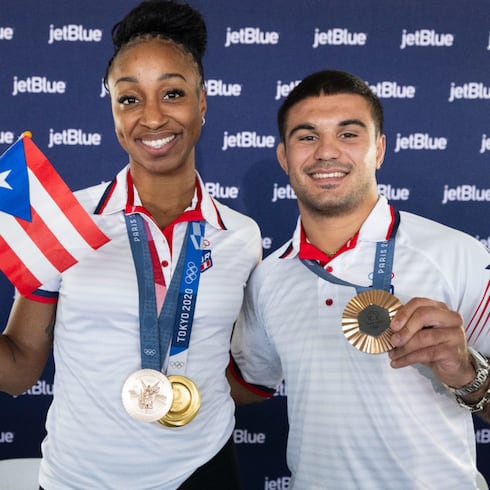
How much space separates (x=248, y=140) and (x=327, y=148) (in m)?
1.24

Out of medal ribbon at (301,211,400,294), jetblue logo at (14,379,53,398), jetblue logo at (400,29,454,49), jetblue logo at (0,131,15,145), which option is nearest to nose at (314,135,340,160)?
medal ribbon at (301,211,400,294)

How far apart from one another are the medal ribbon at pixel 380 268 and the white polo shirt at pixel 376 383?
0.8 inches

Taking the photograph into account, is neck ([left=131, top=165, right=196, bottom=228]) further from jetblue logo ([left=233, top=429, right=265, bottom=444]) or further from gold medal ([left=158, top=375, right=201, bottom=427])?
jetblue logo ([left=233, top=429, right=265, bottom=444])

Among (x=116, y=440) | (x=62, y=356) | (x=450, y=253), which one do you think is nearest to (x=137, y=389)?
(x=116, y=440)

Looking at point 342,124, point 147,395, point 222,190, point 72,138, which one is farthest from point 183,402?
point 72,138

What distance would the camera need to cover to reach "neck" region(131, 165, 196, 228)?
5.79ft

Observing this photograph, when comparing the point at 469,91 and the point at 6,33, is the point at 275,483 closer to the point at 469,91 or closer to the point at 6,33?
the point at 469,91

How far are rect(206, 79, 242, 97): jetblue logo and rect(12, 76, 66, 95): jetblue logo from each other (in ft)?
2.39

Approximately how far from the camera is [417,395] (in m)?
1.52

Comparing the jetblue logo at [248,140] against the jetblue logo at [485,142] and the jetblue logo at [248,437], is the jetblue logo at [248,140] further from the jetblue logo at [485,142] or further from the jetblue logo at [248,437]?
the jetblue logo at [248,437]

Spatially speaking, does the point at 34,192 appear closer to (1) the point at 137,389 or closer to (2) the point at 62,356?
(2) the point at 62,356

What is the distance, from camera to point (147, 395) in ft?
4.82

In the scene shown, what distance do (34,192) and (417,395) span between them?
1.17 metres

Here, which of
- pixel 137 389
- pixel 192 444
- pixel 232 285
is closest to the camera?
pixel 137 389
